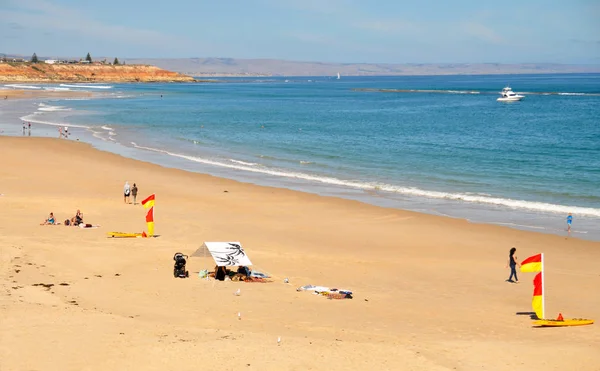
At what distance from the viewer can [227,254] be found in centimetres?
2052

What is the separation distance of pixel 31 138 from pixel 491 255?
43550 mm

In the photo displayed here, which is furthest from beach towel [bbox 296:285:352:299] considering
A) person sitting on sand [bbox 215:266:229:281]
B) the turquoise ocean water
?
the turquoise ocean water

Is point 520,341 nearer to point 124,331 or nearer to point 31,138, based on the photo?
point 124,331

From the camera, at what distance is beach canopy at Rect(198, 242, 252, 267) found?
20.2 m

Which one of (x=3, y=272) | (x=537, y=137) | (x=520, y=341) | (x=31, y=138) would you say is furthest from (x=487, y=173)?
(x=31, y=138)

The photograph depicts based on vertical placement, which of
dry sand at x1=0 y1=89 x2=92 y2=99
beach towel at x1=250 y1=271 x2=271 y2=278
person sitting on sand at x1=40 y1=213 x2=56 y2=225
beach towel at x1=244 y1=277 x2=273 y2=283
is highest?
dry sand at x1=0 y1=89 x2=92 y2=99

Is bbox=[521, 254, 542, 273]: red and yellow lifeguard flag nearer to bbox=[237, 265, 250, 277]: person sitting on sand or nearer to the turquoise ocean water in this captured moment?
bbox=[237, 265, 250, 277]: person sitting on sand

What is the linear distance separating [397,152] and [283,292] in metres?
36.4

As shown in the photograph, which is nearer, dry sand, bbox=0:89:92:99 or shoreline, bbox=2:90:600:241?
Answer: shoreline, bbox=2:90:600:241

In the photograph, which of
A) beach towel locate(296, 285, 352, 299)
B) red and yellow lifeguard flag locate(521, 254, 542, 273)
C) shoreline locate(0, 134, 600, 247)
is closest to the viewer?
red and yellow lifeguard flag locate(521, 254, 542, 273)

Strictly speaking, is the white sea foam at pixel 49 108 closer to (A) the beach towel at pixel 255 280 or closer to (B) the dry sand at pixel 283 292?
(B) the dry sand at pixel 283 292

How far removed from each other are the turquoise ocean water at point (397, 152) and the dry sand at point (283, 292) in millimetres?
4673

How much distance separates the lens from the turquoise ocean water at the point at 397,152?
34.9 metres

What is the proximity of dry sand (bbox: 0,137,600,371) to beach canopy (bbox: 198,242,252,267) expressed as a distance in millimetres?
690
